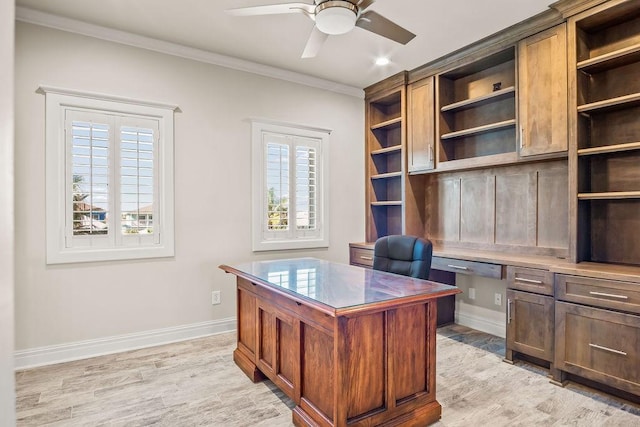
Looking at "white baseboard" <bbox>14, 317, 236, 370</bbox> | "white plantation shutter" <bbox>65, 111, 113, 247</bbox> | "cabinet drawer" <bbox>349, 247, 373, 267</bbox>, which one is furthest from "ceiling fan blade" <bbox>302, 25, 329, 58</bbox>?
"white baseboard" <bbox>14, 317, 236, 370</bbox>

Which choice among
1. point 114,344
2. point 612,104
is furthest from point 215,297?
point 612,104

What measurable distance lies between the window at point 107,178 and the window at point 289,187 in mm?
904

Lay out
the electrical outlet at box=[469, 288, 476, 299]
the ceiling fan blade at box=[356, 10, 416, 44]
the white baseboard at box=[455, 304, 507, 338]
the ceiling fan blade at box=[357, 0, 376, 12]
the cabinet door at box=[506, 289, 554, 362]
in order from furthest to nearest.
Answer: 1. the electrical outlet at box=[469, 288, 476, 299]
2. the white baseboard at box=[455, 304, 507, 338]
3. the cabinet door at box=[506, 289, 554, 362]
4. the ceiling fan blade at box=[356, 10, 416, 44]
5. the ceiling fan blade at box=[357, 0, 376, 12]

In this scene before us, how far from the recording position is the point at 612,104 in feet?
8.64

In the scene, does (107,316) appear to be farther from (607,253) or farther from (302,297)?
(607,253)

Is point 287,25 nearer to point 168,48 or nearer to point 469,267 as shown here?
point 168,48

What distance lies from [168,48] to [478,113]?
314 centimetres

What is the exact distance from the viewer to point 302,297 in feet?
6.28

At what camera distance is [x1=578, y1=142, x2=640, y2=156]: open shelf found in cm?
254

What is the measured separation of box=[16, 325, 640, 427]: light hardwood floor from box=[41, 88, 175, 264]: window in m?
0.96

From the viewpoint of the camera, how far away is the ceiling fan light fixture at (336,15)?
212 cm

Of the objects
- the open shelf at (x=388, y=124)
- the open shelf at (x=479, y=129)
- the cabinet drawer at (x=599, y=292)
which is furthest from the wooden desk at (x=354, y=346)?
the open shelf at (x=388, y=124)

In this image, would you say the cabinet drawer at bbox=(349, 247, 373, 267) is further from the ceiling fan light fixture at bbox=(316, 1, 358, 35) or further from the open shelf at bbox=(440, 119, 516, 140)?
the ceiling fan light fixture at bbox=(316, 1, 358, 35)

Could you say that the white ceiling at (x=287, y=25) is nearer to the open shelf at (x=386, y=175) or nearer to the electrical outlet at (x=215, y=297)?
the open shelf at (x=386, y=175)
